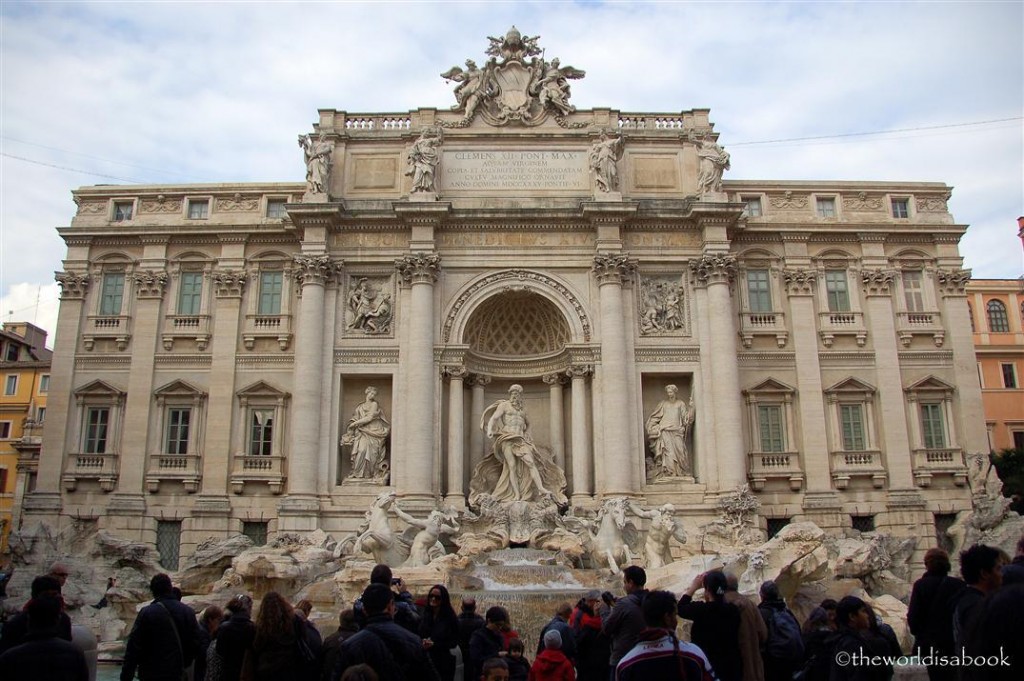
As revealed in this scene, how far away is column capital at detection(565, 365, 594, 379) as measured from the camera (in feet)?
88.6

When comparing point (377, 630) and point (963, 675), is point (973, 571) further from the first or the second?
point (377, 630)

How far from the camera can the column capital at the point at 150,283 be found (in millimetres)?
29000

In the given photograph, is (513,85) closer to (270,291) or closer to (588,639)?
(270,291)

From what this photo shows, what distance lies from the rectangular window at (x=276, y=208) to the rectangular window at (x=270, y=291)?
2.21 meters

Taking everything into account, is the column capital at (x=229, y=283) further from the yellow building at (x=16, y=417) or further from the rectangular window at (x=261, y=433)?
the yellow building at (x=16, y=417)

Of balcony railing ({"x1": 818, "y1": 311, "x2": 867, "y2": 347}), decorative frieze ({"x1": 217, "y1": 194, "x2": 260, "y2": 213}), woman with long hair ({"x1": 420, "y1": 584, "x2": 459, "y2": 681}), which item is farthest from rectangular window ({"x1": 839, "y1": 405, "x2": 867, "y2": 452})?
woman with long hair ({"x1": 420, "y1": 584, "x2": 459, "y2": 681})

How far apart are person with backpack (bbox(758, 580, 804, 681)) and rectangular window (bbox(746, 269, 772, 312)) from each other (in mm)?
21370

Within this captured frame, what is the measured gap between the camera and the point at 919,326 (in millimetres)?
29172

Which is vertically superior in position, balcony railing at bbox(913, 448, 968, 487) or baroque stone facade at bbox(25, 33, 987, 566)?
baroque stone facade at bbox(25, 33, 987, 566)

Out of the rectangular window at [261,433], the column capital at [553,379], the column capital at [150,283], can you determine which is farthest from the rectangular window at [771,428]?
the column capital at [150,283]

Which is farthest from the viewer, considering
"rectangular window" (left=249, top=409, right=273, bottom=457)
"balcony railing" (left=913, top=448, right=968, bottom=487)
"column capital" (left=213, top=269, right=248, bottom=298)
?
"column capital" (left=213, top=269, right=248, bottom=298)

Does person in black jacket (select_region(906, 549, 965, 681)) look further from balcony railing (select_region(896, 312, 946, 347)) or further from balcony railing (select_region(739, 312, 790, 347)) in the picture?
balcony railing (select_region(896, 312, 946, 347))

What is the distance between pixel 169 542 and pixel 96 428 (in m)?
4.85

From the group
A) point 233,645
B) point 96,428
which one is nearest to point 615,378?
point 96,428
